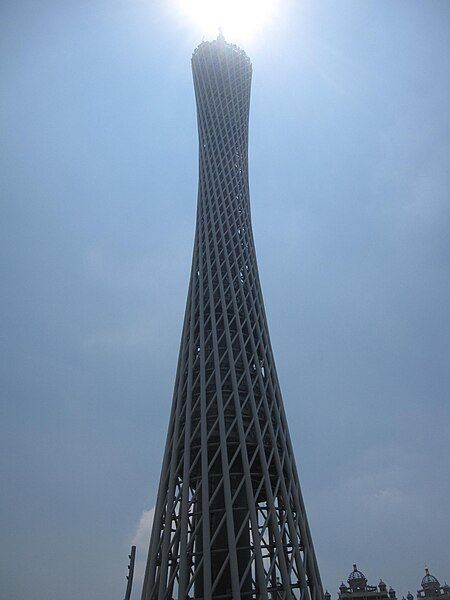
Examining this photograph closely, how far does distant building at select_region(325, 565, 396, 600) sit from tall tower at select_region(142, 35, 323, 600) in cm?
4370

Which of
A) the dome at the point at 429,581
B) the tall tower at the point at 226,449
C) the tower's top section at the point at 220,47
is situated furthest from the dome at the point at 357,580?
the tower's top section at the point at 220,47

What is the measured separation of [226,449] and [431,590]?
5460 cm

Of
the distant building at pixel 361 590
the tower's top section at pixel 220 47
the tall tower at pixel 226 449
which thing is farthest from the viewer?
the distant building at pixel 361 590

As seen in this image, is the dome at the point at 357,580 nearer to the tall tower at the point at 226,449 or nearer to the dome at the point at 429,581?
the dome at the point at 429,581

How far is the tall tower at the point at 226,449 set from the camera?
21.8 m

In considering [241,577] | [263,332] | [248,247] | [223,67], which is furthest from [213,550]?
[223,67]

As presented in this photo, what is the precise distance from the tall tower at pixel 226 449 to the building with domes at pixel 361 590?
143ft

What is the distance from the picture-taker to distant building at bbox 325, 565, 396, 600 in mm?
60188

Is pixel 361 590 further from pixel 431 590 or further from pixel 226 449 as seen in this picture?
pixel 226 449

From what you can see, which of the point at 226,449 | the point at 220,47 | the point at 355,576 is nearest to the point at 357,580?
the point at 355,576

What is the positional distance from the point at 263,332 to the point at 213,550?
11.3m

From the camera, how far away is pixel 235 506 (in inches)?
944

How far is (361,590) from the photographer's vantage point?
6106cm

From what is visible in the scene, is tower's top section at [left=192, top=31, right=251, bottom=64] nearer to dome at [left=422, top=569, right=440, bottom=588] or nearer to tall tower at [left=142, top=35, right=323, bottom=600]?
tall tower at [left=142, top=35, right=323, bottom=600]
